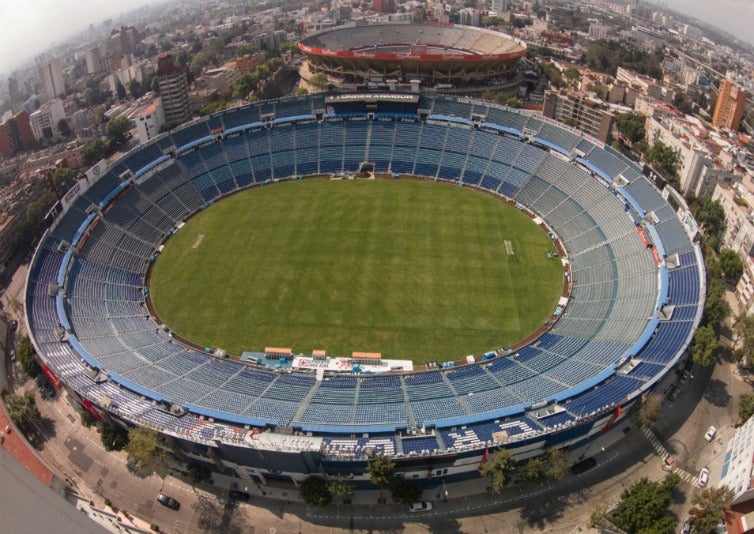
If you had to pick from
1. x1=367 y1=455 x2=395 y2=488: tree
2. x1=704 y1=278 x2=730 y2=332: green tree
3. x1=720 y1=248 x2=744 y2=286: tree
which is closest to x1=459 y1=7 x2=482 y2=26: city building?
x1=720 y1=248 x2=744 y2=286: tree

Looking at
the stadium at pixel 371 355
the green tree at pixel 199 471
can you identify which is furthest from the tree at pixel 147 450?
the green tree at pixel 199 471

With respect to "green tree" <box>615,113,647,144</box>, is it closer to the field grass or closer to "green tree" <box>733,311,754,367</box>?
the field grass

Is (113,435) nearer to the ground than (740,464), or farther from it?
nearer to the ground

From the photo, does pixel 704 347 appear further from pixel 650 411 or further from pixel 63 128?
pixel 63 128

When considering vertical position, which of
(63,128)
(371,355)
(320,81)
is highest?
(320,81)

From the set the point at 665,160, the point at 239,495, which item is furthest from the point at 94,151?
the point at 665,160
